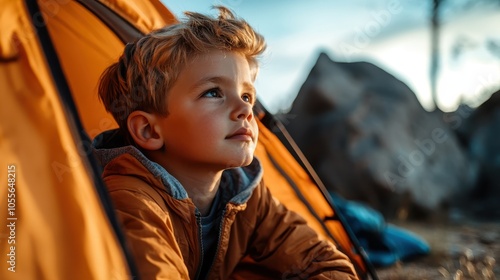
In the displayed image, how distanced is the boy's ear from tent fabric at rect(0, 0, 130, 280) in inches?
17.0

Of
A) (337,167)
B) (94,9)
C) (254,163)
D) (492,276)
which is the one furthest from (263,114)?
(337,167)

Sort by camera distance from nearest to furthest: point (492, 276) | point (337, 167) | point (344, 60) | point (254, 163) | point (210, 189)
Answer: point (210, 189) → point (254, 163) → point (492, 276) → point (337, 167) → point (344, 60)

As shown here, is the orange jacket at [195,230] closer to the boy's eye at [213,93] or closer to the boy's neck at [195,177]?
the boy's neck at [195,177]

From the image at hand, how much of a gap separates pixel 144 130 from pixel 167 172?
150 millimetres

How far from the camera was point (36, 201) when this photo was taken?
3.12ft

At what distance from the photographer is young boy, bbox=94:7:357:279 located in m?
1.34

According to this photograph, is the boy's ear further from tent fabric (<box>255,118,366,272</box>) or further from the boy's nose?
tent fabric (<box>255,118,366,272</box>)

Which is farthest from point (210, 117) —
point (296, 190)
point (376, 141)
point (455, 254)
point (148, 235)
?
point (376, 141)

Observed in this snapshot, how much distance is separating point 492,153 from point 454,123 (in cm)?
48

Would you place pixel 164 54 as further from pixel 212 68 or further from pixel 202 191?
pixel 202 191

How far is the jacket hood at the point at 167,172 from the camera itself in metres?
1.34

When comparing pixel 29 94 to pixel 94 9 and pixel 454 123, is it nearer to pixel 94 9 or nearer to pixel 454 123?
pixel 94 9

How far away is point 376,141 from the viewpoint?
15.6ft

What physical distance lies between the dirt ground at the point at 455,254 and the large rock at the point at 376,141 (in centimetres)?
34
